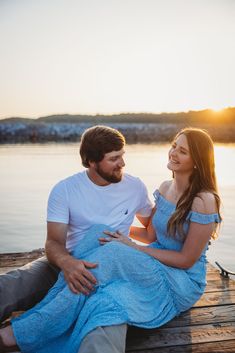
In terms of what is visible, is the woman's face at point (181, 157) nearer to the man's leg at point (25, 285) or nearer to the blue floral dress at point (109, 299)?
the blue floral dress at point (109, 299)

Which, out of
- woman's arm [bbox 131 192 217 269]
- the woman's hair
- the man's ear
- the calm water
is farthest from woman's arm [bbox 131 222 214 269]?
the calm water

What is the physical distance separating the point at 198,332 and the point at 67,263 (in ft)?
2.86

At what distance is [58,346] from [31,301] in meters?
0.51

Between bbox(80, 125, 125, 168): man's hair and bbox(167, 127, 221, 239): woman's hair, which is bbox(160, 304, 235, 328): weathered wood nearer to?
bbox(167, 127, 221, 239): woman's hair

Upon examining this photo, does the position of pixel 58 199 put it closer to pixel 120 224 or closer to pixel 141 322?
pixel 120 224

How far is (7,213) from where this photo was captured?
9.16 m

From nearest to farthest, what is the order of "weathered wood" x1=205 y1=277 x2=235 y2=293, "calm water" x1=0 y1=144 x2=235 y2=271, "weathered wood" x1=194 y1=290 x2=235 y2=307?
"weathered wood" x1=194 y1=290 x2=235 y2=307, "weathered wood" x1=205 y1=277 x2=235 y2=293, "calm water" x1=0 y1=144 x2=235 y2=271

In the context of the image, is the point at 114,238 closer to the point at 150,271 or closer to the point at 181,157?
the point at 150,271

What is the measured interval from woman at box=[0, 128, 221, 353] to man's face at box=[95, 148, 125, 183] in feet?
1.07

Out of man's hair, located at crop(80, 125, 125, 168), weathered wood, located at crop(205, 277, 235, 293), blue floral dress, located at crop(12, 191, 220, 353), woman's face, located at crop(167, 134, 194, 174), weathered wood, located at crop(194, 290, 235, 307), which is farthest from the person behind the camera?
weathered wood, located at crop(205, 277, 235, 293)

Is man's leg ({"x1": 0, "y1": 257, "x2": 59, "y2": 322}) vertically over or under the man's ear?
under

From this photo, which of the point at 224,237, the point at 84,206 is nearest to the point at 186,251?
the point at 84,206

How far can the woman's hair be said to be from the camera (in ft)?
9.27

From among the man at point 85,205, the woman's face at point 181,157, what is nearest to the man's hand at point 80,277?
the man at point 85,205
